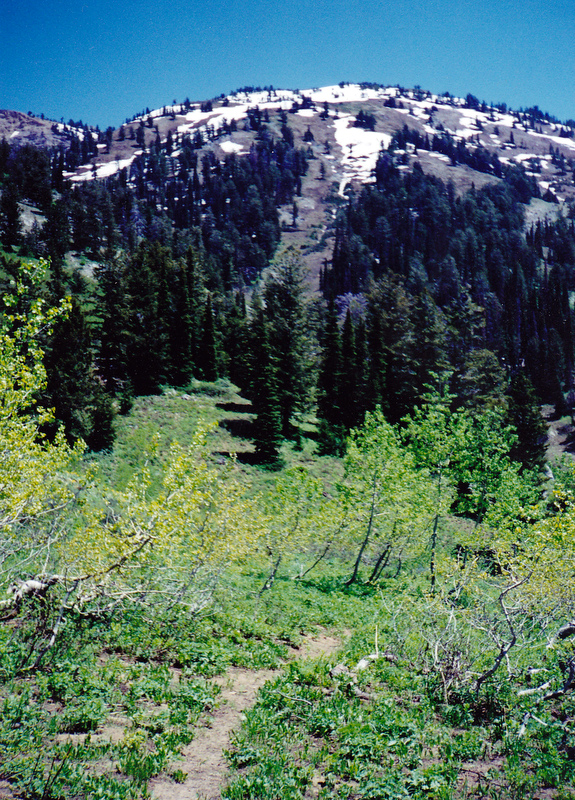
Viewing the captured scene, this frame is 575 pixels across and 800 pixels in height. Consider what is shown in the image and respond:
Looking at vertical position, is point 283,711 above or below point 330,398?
below

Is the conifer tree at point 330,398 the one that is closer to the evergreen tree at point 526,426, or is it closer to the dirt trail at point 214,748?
the evergreen tree at point 526,426

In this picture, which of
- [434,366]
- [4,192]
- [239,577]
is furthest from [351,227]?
[239,577]

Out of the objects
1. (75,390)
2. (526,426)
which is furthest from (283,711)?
(526,426)

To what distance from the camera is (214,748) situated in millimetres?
6973

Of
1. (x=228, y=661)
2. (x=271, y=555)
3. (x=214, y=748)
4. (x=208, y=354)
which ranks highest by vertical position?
(x=208, y=354)

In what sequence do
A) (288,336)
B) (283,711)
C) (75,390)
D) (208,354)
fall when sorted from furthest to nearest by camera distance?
(208,354), (288,336), (75,390), (283,711)

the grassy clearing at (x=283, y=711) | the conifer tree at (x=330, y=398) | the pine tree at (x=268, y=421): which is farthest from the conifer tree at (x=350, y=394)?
the grassy clearing at (x=283, y=711)

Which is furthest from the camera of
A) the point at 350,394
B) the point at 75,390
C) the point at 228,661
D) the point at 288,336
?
the point at 350,394

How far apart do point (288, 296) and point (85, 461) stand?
93.2ft

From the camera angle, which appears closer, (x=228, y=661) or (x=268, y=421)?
(x=228, y=661)

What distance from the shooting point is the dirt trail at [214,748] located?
Answer: 5.87 m

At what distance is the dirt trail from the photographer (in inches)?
231

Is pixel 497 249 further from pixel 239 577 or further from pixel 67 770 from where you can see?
pixel 67 770

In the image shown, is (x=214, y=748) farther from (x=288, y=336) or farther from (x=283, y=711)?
(x=288, y=336)
